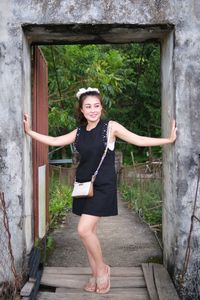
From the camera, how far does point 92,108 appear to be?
12.5 ft

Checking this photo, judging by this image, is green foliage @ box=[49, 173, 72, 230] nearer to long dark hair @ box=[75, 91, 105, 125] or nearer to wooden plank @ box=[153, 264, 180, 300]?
Result: wooden plank @ box=[153, 264, 180, 300]

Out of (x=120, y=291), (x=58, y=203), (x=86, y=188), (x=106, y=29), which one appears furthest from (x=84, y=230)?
A: (x=58, y=203)

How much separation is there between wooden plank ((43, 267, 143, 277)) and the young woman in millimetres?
456

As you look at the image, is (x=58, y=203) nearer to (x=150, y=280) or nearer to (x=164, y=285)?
(x=150, y=280)

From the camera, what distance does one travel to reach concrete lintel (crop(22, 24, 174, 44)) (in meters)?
3.90

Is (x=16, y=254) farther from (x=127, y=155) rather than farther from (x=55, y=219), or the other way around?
(x=127, y=155)

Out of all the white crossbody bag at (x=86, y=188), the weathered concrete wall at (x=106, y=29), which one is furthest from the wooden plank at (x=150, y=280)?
the white crossbody bag at (x=86, y=188)

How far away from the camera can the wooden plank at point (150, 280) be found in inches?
149

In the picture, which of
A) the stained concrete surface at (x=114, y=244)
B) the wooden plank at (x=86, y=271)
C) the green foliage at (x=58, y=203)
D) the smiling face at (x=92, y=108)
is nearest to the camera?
the smiling face at (x=92, y=108)

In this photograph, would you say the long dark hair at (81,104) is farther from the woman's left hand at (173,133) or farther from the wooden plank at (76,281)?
the wooden plank at (76,281)

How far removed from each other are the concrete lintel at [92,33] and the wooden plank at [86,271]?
221 centimetres

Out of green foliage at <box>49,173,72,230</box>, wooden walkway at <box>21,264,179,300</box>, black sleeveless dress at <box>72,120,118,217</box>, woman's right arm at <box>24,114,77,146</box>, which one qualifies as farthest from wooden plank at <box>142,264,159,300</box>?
green foliage at <box>49,173,72,230</box>

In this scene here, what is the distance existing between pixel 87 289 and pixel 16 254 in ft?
2.27

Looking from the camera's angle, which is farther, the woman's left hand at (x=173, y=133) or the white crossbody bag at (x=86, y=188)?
the woman's left hand at (x=173, y=133)
